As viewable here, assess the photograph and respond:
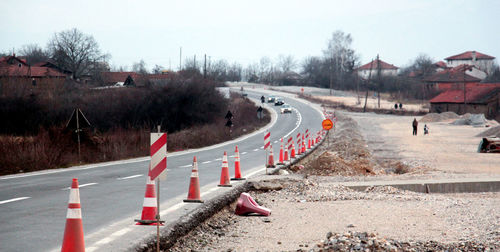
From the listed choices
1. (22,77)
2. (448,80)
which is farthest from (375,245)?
(448,80)

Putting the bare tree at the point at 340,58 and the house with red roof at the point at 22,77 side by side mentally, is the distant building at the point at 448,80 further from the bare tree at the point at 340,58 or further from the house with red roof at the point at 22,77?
the house with red roof at the point at 22,77

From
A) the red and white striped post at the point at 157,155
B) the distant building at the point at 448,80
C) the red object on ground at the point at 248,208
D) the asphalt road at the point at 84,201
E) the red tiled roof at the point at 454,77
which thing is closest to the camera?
the asphalt road at the point at 84,201

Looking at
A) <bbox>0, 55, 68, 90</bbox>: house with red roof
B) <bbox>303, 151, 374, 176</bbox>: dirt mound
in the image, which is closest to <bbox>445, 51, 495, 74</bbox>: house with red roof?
<bbox>0, 55, 68, 90</bbox>: house with red roof

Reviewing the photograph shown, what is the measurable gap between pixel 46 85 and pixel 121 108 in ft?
50.1

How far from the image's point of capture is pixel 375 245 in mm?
7395

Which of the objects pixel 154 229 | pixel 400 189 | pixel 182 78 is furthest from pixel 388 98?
pixel 154 229

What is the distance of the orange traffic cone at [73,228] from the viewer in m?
6.29

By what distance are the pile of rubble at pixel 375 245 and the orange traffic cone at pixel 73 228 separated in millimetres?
2899

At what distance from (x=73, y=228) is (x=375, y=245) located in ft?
11.5

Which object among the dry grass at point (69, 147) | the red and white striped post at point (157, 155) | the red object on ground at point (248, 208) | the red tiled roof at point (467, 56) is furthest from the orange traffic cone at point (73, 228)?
the red tiled roof at point (467, 56)

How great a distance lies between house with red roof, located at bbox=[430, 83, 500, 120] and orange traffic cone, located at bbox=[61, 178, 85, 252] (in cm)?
10042

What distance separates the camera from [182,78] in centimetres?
7838

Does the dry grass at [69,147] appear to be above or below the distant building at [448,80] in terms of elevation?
below

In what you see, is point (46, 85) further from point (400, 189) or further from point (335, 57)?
point (335, 57)
